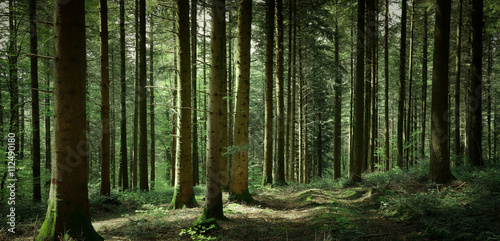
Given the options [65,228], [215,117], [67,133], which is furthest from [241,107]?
[65,228]

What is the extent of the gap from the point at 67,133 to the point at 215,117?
272 centimetres

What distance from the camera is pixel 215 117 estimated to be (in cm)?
557

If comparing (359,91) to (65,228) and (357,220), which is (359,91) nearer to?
(357,220)

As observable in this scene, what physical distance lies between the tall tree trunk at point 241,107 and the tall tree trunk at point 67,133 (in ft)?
16.1

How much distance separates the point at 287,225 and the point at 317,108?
61.8 feet

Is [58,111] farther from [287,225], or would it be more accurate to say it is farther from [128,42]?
[128,42]

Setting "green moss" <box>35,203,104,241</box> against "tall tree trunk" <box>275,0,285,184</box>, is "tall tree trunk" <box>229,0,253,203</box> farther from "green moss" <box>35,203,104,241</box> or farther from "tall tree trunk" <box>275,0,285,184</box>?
"green moss" <box>35,203,104,241</box>

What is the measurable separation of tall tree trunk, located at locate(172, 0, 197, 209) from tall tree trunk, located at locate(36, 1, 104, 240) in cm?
353

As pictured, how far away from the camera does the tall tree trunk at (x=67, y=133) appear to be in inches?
170

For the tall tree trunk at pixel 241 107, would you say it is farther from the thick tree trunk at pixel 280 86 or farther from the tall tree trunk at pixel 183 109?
the thick tree trunk at pixel 280 86

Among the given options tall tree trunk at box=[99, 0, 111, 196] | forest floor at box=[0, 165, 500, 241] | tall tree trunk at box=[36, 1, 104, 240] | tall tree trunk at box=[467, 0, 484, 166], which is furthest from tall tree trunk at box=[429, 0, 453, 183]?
tall tree trunk at box=[99, 0, 111, 196]

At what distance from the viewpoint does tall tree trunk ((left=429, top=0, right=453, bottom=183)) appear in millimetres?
8438

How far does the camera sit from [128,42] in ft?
58.9

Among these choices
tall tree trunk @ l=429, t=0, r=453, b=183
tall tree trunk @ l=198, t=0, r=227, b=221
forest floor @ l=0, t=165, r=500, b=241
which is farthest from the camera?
tall tree trunk @ l=429, t=0, r=453, b=183
